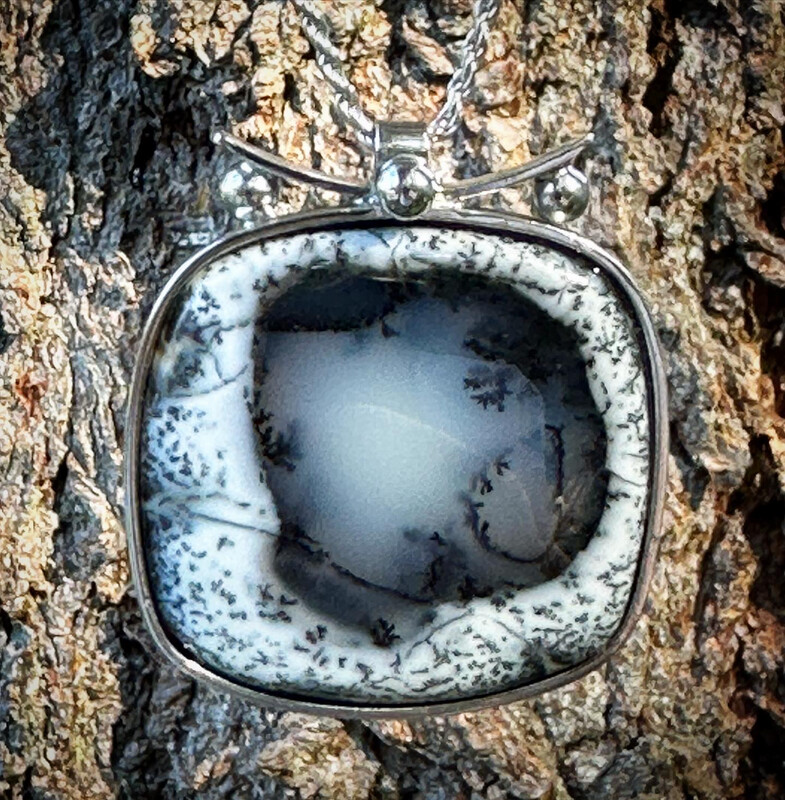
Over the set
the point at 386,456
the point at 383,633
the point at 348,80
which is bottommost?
the point at 383,633

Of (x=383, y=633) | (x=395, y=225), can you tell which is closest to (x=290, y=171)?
(x=395, y=225)

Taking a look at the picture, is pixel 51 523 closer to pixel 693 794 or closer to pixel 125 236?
pixel 125 236

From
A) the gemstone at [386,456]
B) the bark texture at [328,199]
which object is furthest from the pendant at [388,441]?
the bark texture at [328,199]

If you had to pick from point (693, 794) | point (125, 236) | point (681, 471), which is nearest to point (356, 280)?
point (125, 236)

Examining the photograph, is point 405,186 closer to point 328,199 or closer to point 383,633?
point 328,199

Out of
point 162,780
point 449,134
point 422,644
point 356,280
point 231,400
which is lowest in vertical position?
point 162,780

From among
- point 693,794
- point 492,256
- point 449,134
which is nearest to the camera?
point 492,256

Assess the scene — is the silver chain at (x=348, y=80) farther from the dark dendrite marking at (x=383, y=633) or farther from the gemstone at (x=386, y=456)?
the dark dendrite marking at (x=383, y=633)
